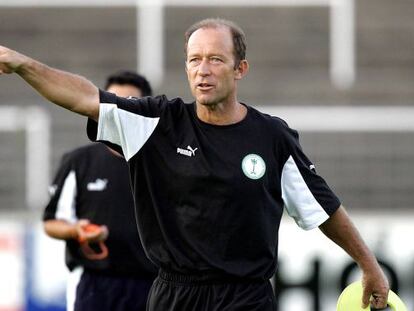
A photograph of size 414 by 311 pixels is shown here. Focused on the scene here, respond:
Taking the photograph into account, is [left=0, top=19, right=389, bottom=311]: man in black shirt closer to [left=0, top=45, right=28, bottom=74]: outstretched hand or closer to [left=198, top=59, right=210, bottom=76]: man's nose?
[left=198, top=59, right=210, bottom=76]: man's nose

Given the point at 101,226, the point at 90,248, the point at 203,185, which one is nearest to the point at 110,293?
the point at 90,248

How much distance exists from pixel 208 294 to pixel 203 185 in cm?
47

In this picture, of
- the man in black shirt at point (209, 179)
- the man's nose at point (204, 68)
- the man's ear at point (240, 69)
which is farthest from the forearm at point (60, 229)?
the man's nose at point (204, 68)

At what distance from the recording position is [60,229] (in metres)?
7.31

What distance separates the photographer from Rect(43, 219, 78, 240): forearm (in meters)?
7.19

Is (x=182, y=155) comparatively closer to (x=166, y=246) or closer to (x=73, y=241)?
(x=166, y=246)

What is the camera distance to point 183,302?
16.5ft

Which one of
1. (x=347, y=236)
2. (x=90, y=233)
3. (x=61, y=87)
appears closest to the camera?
(x=61, y=87)

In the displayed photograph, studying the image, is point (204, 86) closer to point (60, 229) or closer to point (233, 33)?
point (233, 33)

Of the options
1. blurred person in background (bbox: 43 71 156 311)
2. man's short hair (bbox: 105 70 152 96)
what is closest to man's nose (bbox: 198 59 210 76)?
blurred person in background (bbox: 43 71 156 311)

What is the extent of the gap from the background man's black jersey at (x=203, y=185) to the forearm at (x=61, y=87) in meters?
0.25

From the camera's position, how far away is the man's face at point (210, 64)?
4.91m

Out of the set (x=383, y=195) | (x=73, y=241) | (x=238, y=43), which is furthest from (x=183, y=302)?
(x=383, y=195)

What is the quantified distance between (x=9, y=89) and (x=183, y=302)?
354 inches
